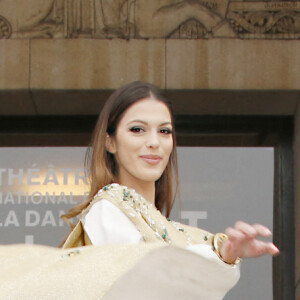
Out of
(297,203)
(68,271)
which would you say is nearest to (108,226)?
(68,271)

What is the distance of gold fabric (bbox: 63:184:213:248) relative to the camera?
2988 millimetres

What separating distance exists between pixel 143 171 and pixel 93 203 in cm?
32

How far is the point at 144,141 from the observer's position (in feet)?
11.0

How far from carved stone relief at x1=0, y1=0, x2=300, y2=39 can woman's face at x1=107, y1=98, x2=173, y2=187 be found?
4972 mm

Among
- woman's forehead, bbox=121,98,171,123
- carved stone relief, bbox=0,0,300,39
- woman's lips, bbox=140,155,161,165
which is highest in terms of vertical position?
carved stone relief, bbox=0,0,300,39

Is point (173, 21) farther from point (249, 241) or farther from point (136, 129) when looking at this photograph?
point (249, 241)

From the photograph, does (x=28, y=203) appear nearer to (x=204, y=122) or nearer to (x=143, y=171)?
(x=204, y=122)

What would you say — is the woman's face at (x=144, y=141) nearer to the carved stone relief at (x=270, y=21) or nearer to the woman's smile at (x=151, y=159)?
the woman's smile at (x=151, y=159)

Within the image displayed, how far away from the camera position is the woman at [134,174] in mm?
3004

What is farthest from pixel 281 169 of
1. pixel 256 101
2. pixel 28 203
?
pixel 28 203

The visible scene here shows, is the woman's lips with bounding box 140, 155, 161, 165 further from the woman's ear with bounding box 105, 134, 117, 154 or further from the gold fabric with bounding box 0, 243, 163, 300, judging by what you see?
the gold fabric with bounding box 0, 243, 163, 300

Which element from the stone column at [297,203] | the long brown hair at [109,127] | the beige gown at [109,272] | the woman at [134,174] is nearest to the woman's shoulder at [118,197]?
the woman at [134,174]

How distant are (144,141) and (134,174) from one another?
12 cm

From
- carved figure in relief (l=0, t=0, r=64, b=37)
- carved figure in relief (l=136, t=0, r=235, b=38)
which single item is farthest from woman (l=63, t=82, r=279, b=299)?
carved figure in relief (l=0, t=0, r=64, b=37)
